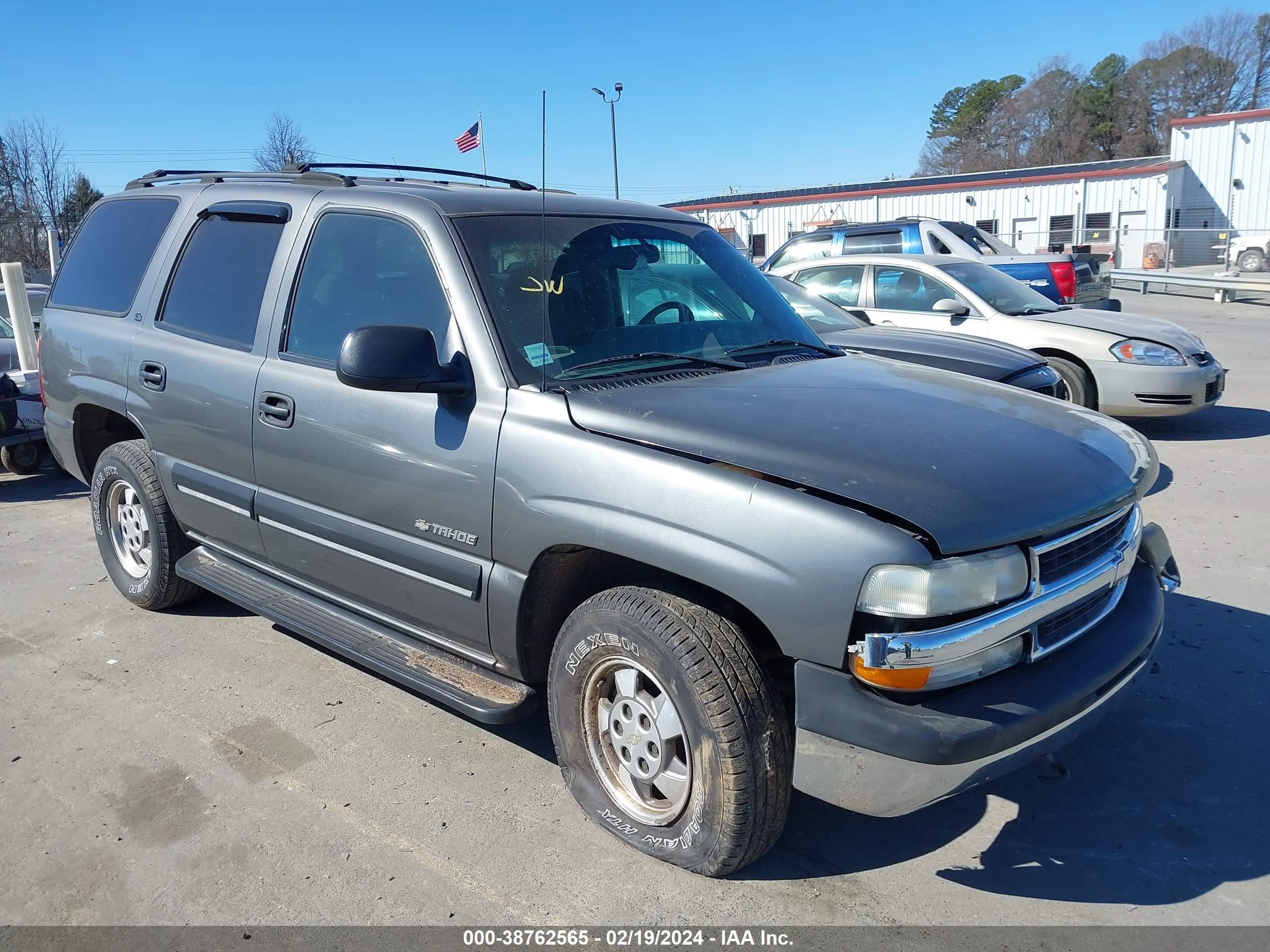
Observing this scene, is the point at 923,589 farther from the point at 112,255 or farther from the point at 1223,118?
the point at 1223,118

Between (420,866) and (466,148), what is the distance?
10.8 m

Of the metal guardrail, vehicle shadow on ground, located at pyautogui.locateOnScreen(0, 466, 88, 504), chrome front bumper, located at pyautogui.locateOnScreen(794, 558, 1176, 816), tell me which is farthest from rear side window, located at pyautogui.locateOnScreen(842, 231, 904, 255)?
chrome front bumper, located at pyautogui.locateOnScreen(794, 558, 1176, 816)

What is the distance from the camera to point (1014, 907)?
273 centimetres

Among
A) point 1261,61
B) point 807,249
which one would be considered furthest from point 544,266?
point 1261,61

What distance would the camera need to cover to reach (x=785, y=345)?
389 centimetres

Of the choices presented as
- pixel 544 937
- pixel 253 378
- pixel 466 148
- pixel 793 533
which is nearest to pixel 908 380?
pixel 793 533

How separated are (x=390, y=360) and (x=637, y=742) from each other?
138 centimetres

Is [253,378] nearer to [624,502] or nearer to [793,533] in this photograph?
[624,502]

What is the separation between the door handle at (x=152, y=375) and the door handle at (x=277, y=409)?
0.82 m

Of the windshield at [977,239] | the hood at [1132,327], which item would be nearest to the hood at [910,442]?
the hood at [1132,327]

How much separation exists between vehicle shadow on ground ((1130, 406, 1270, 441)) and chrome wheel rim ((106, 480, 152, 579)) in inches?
310

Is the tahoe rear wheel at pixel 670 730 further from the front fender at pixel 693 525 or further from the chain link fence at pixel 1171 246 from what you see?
the chain link fence at pixel 1171 246

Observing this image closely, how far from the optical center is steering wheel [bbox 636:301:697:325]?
3.61 m

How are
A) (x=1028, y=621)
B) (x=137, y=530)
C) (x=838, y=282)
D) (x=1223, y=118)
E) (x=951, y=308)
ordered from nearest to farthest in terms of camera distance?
(x=1028, y=621) → (x=137, y=530) → (x=951, y=308) → (x=838, y=282) → (x=1223, y=118)
